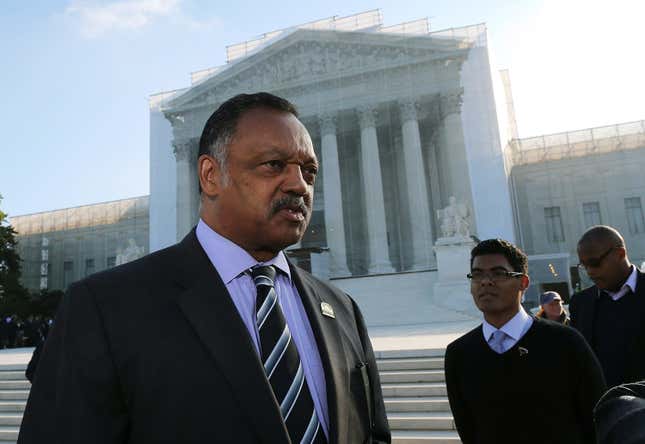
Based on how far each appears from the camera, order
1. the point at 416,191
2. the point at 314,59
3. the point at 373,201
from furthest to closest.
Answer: the point at 314,59, the point at 373,201, the point at 416,191

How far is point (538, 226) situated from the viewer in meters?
36.9

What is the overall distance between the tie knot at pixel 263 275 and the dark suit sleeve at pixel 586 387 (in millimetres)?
1972

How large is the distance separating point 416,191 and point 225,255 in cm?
2673

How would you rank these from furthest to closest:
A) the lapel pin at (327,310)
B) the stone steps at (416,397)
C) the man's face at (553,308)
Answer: the man's face at (553,308)
the stone steps at (416,397)
the lapel pin at (327,310)

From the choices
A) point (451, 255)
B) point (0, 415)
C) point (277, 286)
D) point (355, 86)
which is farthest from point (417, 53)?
point (277, 286)

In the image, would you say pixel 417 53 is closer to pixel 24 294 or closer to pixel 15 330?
pixel 15 330

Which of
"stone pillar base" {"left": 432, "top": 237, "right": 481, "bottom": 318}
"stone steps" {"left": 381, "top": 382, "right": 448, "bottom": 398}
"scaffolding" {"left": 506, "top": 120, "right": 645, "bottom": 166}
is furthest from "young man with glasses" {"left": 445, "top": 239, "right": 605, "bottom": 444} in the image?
"scaffolding" {"left": 506, "top": 120, "right": 645, "bottom": 166}

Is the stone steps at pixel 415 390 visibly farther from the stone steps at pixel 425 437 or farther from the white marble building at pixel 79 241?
the white marble building at pixel 79 241

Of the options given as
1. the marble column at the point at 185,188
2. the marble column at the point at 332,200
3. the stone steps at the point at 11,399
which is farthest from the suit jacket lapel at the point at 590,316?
the marble column at the point at 185,188

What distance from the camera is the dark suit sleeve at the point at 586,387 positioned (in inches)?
109

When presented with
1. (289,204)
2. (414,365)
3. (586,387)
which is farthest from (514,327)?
(414,365)

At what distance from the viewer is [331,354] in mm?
1729

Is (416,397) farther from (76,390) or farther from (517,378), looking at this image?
(76,390)

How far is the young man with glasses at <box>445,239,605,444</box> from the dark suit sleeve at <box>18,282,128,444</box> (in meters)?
2.11
